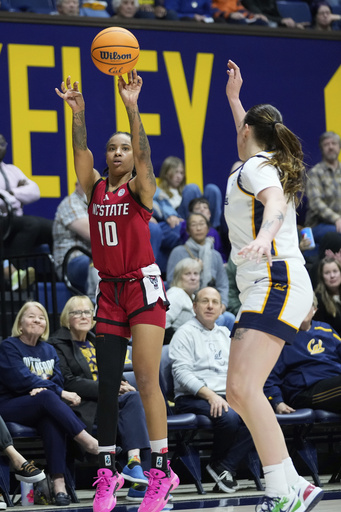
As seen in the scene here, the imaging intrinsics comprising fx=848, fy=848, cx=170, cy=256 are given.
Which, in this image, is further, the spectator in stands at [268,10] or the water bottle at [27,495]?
the spectator in stands at [268,10]

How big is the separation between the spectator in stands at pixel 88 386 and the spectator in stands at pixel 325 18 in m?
6.48

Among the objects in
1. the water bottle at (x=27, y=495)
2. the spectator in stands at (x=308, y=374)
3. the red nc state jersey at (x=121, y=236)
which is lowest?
the water bottle at (x=27, y=495)

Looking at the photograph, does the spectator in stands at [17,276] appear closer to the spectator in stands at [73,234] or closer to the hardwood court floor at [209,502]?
the spectator in stands at [73,234]

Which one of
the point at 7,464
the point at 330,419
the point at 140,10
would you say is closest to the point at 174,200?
the point at 140,10

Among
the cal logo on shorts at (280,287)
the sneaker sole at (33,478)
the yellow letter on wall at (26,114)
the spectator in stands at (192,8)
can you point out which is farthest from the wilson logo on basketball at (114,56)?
the spectator in stands at (192,8)

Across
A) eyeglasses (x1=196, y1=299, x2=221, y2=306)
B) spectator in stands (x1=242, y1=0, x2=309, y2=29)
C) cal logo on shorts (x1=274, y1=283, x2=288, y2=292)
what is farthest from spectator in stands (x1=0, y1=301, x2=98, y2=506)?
spectator in stands (x1=242, y1=0, x2=309, y2=29)

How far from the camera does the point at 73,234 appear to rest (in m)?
8.70

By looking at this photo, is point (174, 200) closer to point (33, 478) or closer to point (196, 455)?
point (196, 455)

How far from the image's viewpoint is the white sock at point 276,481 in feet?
11.6

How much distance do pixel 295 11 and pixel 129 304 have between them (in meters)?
8.51

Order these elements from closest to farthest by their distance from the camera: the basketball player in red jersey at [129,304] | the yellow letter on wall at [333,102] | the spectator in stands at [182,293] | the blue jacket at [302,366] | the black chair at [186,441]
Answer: the basketball player in red jersey at [129,304]
the black chair at [186,441]
the blue jacket at [302,366]
the spectator in stands at [182,293]
the yellow letter on wall at [333,102]

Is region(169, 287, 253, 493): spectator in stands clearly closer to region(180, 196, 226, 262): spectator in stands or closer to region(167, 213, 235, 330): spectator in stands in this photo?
region(167, 213, 235, 330): spectator in stands

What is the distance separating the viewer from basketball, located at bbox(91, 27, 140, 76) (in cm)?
484

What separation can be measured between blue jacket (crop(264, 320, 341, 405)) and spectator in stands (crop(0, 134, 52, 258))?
3087mm
